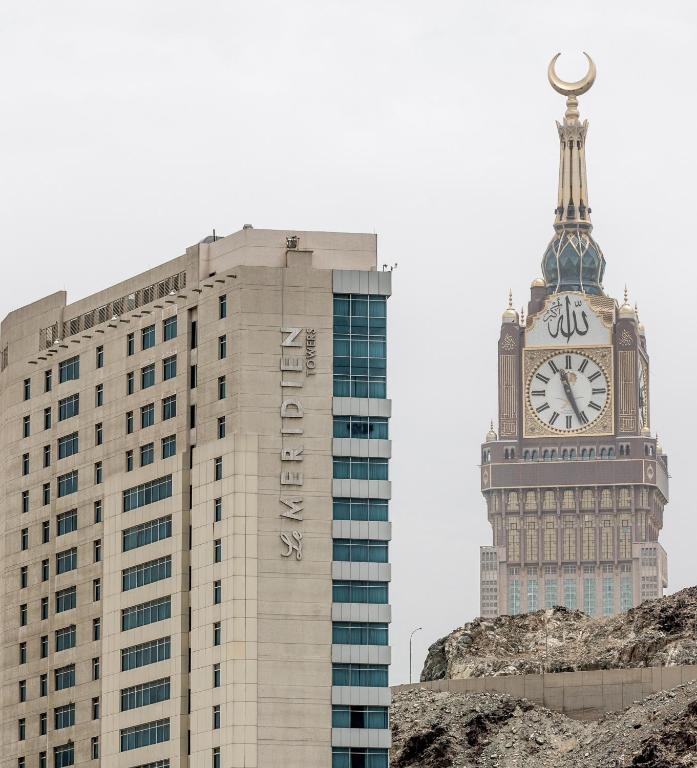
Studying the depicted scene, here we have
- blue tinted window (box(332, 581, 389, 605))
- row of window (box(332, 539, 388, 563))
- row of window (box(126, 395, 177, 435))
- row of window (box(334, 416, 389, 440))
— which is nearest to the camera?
blue tinted window (box(332, 581, 389, 605))

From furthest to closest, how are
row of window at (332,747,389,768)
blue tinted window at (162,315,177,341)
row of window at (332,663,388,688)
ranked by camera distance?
blue tinted window at (162,315,177,341) < row of window at (332,663,388,688) < row of window at (332,747,389,768)

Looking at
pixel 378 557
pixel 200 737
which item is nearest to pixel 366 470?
pixel 378 557

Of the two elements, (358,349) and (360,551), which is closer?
(360,551)

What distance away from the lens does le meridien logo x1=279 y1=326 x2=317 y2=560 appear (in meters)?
186

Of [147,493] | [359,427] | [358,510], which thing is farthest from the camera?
[147,493]

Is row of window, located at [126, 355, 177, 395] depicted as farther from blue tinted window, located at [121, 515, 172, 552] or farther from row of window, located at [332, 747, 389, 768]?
row of window, located at [332, 747, 389, 768]

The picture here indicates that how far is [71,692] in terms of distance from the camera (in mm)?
199875

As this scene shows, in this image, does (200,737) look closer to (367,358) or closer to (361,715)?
(361,715)

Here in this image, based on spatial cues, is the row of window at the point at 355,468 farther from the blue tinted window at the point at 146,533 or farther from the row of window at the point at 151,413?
the row of window at the point at 151,413

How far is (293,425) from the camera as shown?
187 meters

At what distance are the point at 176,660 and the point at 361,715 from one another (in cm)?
1178

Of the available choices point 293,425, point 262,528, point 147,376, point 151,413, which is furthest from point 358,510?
point 147,376

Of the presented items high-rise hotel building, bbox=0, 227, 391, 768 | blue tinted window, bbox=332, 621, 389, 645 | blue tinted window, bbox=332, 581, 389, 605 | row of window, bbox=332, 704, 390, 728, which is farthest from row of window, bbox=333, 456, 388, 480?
row of window, bbox=332, 704, 390, 728

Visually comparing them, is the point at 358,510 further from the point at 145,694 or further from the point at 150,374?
the point at 150,374
